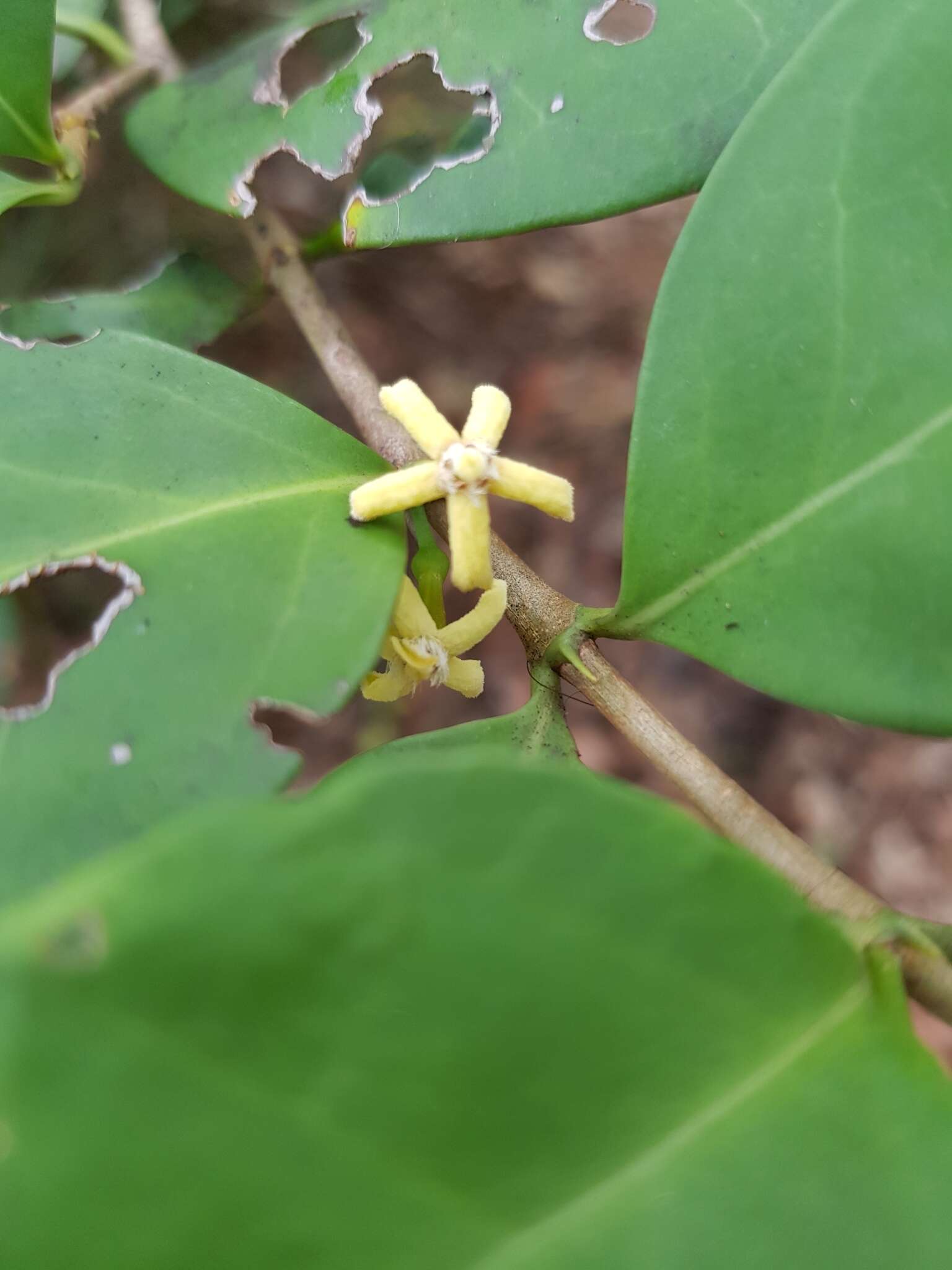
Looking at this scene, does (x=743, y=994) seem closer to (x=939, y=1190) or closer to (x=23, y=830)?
(x=939, y=1190)

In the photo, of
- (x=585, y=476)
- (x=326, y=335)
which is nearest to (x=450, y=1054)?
(x=326, y=335)

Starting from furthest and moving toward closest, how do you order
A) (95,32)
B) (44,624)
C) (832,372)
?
(44,624), (95,32), (832,372)

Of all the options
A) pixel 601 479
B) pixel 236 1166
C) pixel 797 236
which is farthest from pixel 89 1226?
pixel 601 479

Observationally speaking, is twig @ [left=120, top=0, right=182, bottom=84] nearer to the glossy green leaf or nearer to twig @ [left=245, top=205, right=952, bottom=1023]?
the glossy green leaf

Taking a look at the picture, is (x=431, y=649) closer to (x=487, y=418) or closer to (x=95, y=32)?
(x=487, y=418)

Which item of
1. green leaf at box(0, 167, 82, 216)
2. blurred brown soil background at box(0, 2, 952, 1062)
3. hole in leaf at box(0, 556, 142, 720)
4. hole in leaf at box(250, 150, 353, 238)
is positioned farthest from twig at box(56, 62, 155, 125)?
blurred brown soil background at box(0, 2, 952, 1062)
